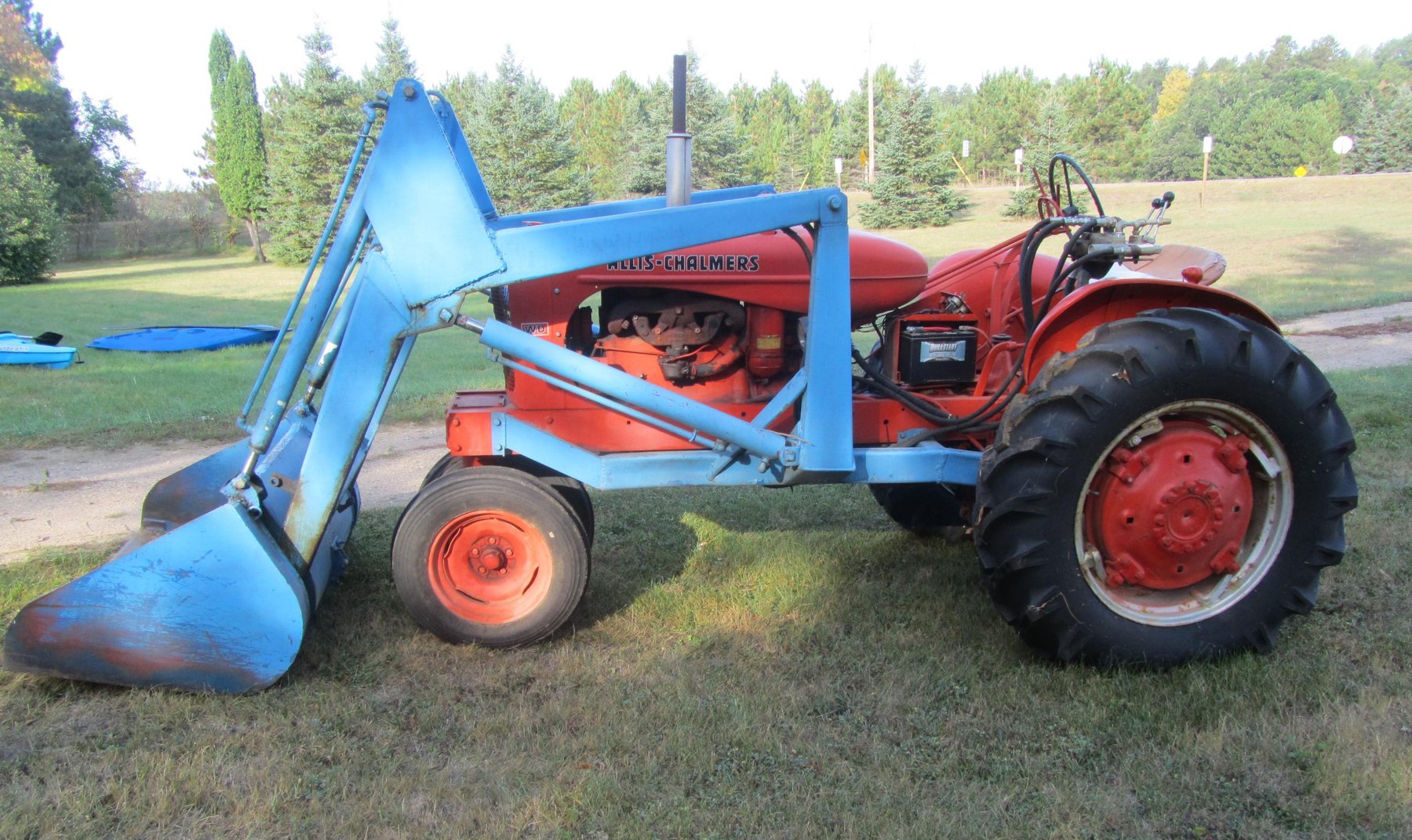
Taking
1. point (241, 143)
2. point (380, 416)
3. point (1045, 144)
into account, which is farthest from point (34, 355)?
point (241, 143)

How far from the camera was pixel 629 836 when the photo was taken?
2.56 m

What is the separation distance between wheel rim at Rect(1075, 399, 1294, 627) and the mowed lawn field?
32 centimetres

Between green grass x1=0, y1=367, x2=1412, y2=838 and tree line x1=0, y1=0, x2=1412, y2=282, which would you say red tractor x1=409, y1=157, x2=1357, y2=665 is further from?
tree line x1=0, y1=0, x2=1412, y2=282

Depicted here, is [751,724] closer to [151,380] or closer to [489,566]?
[489,566]

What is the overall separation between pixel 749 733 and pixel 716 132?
2644 centimetres

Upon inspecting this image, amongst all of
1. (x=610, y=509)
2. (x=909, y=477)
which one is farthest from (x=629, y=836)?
(x=610, y=509)

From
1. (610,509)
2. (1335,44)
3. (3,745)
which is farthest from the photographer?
(1335,44)

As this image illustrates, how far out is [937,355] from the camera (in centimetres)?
415

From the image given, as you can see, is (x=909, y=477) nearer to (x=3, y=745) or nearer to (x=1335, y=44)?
(x=3, y=745)

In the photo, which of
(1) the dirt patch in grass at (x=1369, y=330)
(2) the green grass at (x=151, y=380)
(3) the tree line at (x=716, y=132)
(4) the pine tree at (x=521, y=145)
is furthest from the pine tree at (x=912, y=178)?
(1) the dirt patch in grass at (x=1369, y=330)

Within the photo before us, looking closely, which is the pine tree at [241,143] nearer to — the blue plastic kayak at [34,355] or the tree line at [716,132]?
the tree line at [716,132]

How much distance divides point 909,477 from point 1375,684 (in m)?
1.65

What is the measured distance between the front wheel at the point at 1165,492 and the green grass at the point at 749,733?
0.21m

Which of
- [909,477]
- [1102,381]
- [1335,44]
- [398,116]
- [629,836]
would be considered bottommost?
[629,836]
